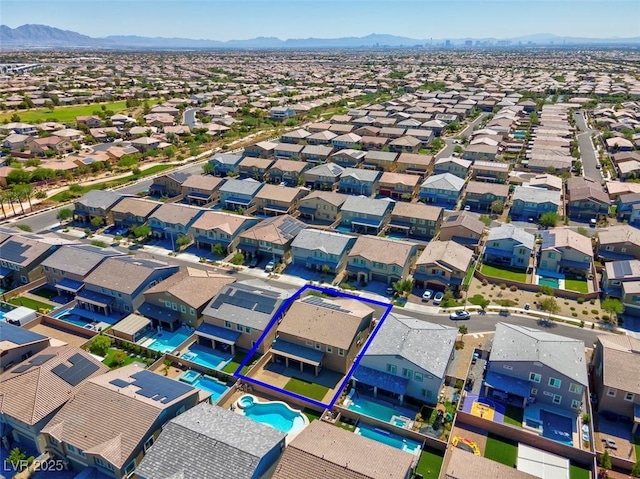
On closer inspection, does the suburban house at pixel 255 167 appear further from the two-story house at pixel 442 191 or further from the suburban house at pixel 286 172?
the two-story house at pixel 442 191

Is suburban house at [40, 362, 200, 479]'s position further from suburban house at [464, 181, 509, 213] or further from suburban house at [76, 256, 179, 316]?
suburban house at [464, 181, 509, 213]

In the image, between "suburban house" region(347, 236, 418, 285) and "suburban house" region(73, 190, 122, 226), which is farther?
"suburban house" region(73, 190, 122, 226)

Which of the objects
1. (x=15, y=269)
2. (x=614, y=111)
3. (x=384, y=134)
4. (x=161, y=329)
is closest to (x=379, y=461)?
(x=161, y=329)

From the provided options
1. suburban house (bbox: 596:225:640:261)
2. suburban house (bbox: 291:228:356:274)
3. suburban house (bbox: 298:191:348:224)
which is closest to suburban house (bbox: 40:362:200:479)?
suburban house (bbox: 291:228:356:274)

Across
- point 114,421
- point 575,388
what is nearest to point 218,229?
point 114,421

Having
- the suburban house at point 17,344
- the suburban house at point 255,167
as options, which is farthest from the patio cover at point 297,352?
the suburban house at point 255,167

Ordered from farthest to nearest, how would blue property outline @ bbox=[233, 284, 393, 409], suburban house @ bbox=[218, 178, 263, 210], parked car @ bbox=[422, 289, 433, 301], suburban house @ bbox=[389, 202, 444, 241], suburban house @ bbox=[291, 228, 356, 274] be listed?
suburban house @ bbox=[218, 178, 263, 210] < suburban house @ bbox=[389, 202, 444, 241] < suburban house @ bbox=[291, 228, 356, 274] < parked car @ bbox=[422, 289, 433, 301] < blue property outline @ bbox=[233, 284, 393, 409]
